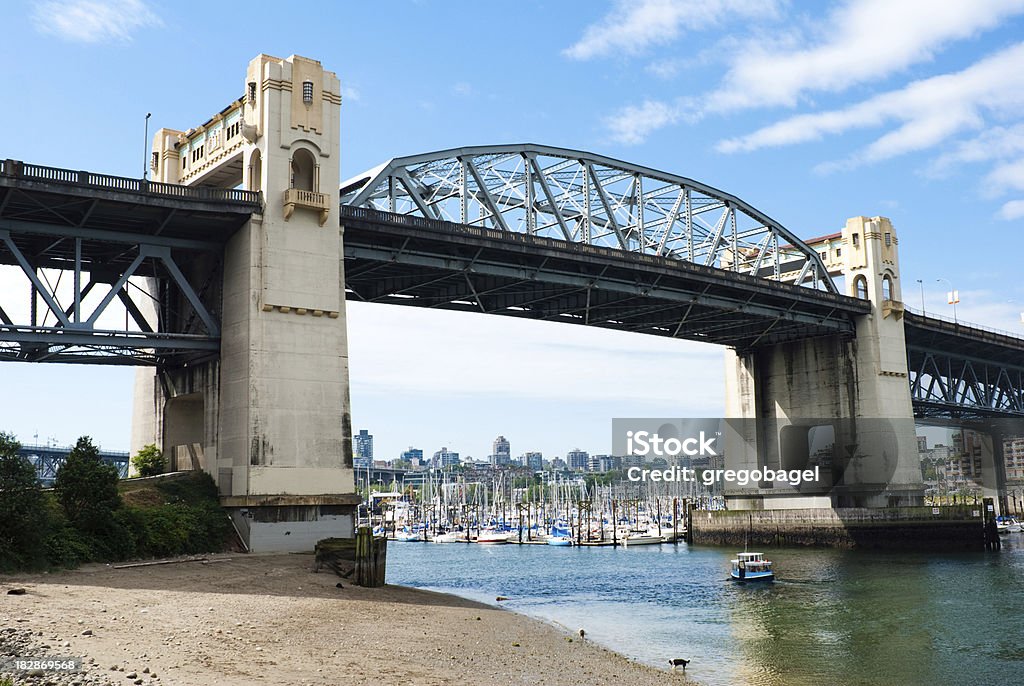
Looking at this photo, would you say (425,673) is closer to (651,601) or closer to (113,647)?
(113,647)

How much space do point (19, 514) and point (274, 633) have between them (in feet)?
44.7

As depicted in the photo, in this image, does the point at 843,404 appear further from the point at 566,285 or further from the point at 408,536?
the point at 408,536

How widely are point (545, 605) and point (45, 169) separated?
31.6 m

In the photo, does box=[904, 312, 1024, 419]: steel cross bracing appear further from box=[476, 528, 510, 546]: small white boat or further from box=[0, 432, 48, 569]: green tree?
box=[0, 432, 48, 569]: green tree

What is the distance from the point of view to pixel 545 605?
50.8m

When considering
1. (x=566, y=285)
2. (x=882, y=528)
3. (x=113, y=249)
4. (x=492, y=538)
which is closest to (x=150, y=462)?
(x=113, y=249)

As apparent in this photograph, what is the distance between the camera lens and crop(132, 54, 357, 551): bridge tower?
156ft

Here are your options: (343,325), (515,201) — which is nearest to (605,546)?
(515,201)

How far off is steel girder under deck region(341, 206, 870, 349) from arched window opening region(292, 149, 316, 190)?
2.85m

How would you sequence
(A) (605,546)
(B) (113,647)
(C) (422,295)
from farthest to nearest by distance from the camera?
1. (A) (605,546)
2. (C) (422,295)
3. (B) (113,647)

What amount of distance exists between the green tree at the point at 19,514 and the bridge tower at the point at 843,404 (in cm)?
7034

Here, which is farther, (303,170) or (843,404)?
(843,404)

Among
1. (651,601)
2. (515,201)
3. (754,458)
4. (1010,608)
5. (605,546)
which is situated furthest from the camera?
(605,546)

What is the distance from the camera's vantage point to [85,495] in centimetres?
4059
